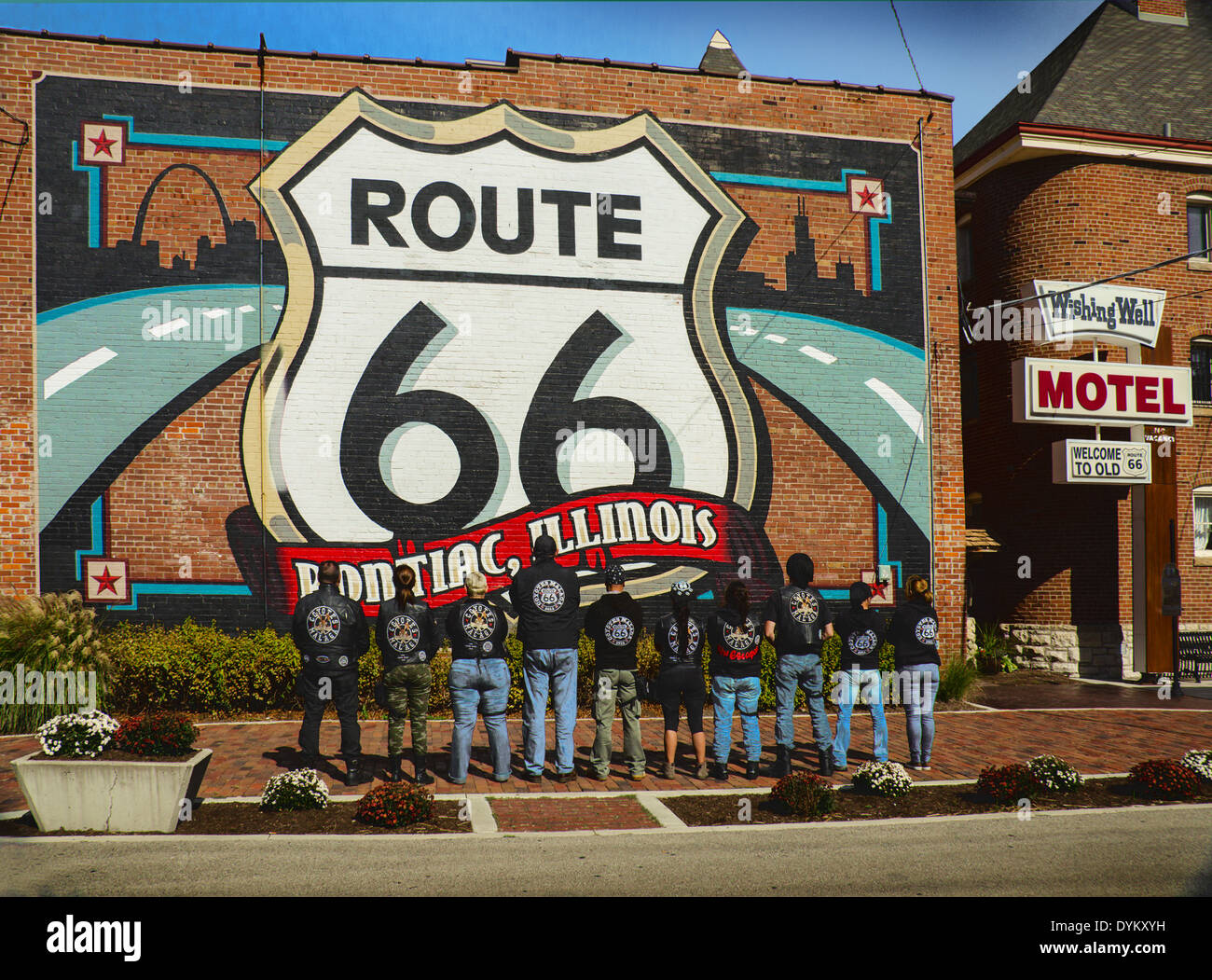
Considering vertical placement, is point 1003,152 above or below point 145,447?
above

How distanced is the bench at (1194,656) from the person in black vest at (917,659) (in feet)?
33.0

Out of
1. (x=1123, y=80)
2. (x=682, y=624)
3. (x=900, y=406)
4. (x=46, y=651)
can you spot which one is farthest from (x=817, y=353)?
(x=46, y=651)

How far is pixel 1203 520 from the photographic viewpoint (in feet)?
56.5

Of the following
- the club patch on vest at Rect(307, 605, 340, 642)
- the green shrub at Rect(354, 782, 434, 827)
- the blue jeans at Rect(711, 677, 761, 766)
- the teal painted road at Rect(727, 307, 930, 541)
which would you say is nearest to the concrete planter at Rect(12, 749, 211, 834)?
the green shrub at Rect(354, 782, 434, 827)

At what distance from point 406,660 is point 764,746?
427 centimetres

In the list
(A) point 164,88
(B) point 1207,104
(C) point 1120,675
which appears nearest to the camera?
(A) point 164,88

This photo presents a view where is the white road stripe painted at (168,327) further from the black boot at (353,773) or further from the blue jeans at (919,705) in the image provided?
the blue jeans at (919,705)

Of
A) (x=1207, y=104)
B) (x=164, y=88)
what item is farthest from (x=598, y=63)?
(x=1207, y=104)

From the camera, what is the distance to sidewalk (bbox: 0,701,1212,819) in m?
8.35

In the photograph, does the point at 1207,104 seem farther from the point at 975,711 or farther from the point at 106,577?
the point at 106,577

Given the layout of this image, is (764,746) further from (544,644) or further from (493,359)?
(493,359)

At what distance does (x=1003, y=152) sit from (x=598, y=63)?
7865mm

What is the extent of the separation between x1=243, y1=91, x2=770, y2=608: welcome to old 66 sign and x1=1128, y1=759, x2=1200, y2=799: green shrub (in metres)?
6.56

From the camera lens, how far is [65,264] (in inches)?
486
